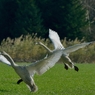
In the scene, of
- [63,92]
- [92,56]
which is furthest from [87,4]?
[63,92]

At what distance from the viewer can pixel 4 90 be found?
550 inches

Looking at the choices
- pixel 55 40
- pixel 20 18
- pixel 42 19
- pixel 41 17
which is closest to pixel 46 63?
pixel 55 40

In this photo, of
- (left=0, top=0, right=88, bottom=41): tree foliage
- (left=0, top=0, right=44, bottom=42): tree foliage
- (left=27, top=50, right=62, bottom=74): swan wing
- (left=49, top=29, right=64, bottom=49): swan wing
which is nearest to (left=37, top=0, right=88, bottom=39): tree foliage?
(left=0, top=0, right=88, bottom=41): tree foliage

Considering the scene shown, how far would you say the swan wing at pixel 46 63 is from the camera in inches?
440

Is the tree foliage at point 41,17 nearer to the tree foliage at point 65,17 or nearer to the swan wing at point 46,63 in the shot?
the tree foliage at point 65,17

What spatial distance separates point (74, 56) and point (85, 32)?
1626 cm

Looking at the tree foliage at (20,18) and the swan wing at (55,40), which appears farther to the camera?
the tree foliage at (20,18)

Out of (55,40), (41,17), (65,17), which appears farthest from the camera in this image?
(41,17)

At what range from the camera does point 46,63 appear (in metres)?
11.5


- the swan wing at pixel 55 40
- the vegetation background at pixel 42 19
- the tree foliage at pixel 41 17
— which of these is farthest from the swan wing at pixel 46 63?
the tree foliage at pixel 41 17

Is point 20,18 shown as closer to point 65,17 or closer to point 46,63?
point 65,17

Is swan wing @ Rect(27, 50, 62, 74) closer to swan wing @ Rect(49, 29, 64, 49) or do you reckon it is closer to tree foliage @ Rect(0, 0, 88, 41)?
swan wing @ Rect(49, 29, 64, 49)

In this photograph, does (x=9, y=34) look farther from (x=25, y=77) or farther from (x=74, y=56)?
(x=25, y=77)

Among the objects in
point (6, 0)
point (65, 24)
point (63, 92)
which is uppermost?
point (63, 92)
